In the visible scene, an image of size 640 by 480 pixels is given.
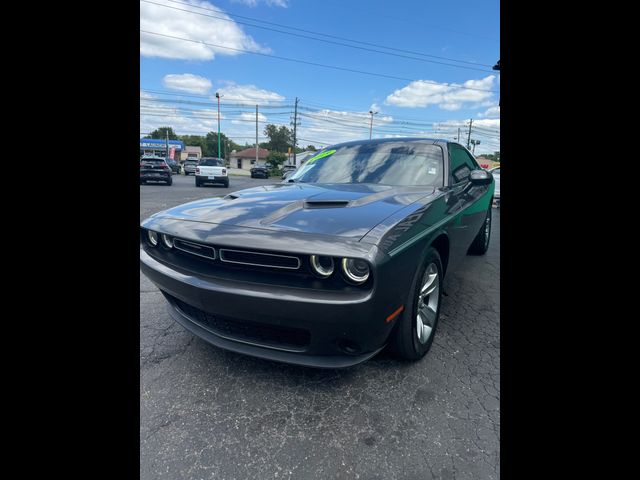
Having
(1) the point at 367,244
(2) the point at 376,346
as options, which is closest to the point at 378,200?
(1) the point at 367,244

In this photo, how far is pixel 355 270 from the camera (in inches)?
59.0

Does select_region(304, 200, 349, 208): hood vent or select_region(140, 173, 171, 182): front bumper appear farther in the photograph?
select_region(140, 173, 171, 182): front bumper

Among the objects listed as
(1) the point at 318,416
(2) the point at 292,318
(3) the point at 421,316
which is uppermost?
(2) the point at 292,318

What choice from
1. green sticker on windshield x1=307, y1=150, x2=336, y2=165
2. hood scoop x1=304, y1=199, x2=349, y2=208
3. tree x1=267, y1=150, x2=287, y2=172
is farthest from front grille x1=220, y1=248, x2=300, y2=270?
tree x1=267, y1=150, x2=287, y2=172

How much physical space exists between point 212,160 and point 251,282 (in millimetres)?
19667

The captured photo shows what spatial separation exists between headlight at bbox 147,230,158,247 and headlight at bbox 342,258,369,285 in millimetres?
1408

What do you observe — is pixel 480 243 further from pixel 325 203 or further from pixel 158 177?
pixel 158 177

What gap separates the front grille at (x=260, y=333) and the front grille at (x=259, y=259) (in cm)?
30

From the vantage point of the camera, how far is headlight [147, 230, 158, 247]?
217cm

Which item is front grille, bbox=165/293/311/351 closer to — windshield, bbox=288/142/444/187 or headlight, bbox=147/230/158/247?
headlight, bbox=147/230/158/247

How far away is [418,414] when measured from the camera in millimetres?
1645

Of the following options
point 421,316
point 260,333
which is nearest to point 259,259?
point 260,333

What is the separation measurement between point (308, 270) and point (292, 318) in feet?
0.78

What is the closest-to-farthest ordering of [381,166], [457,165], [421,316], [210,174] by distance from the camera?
[421,316] < [381,166] < [457,165] < [210,174]
